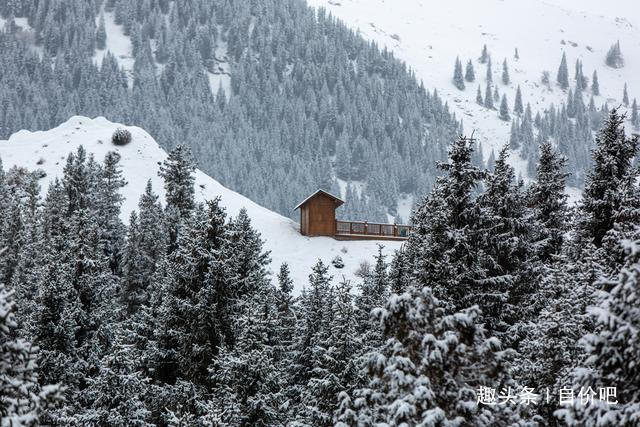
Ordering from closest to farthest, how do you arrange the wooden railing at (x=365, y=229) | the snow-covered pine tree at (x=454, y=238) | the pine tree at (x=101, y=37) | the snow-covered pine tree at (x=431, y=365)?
1. the snow-covered pine tree at (x=431, y=365)
2. the snow-covered pine tree at (x=454, y=238)
3. the wooden railing at (x=365, y=229)
4. the pine tree at (x=101, y=37)

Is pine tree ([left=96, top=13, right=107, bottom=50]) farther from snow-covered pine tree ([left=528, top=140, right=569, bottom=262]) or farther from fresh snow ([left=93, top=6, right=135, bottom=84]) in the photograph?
snow-covered pine tree ([left=528, top=140, right=569, bottom=262])

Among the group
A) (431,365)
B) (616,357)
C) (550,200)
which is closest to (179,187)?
(550,200)

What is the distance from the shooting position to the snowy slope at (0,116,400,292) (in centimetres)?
5297

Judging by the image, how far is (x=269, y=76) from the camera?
183 m

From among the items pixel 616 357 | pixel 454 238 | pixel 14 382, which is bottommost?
pixel 14 382

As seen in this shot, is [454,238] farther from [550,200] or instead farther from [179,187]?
[179,187]

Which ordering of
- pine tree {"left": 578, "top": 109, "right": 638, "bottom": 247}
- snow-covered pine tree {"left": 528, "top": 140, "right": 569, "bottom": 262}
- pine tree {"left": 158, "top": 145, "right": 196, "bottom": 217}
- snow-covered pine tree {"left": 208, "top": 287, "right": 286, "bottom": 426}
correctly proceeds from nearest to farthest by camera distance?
snow-covered pine tree {"left": 208, "top": 287, "right": 286, "bottom": 426} < pine tree {"left": 578, "top": 109, "right": 638, "bottom": 247} < snow-covered pine tree {"left": 528, "top": 140, "right": 569, "bottom": 262} < pine tree {"left": 158, "top": 145, "right": 196, "bottom": 217}

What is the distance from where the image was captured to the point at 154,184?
64750 millimetres

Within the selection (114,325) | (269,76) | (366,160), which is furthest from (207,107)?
(114,325)

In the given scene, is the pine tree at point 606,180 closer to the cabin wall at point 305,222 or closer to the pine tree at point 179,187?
the pine tree at point 179,187

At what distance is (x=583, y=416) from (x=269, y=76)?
591 ft

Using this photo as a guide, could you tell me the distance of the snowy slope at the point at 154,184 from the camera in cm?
5297

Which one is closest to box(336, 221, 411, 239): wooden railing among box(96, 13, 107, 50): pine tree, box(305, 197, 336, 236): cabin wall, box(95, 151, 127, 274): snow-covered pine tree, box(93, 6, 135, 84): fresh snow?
box(305, 197, 336, 236): cabin wall

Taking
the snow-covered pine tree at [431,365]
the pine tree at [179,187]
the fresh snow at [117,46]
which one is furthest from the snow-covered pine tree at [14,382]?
the fresh snow at [117,46]
